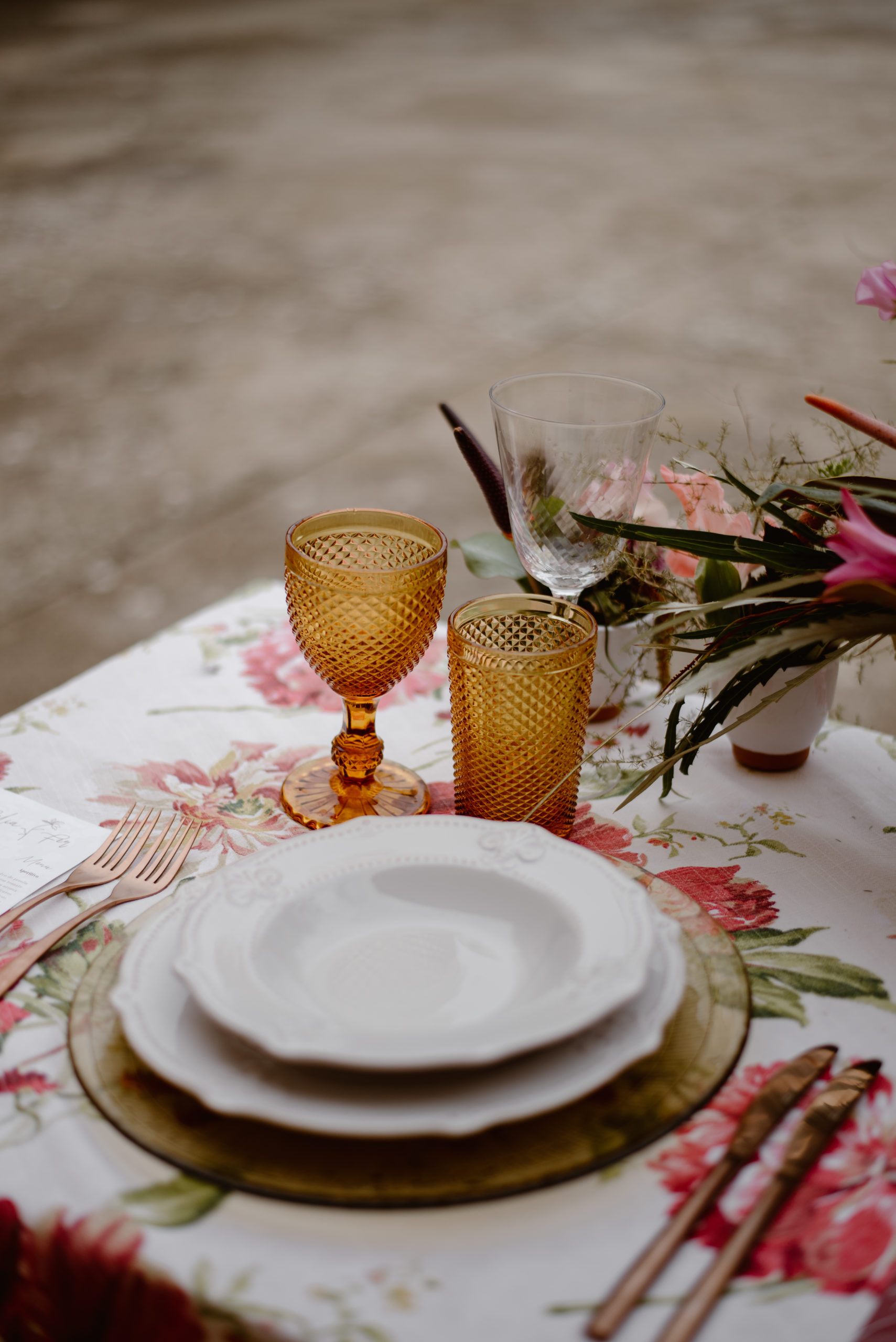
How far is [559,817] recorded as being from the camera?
689 mm

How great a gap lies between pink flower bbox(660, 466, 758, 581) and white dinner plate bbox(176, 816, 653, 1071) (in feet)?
0.79

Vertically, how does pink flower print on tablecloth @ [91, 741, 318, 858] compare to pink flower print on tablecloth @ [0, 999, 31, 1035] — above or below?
below

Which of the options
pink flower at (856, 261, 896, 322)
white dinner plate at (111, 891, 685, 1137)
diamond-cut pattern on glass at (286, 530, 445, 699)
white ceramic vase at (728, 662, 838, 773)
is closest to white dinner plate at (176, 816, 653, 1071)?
white dinner plate at (111, 891, 685, 1137)

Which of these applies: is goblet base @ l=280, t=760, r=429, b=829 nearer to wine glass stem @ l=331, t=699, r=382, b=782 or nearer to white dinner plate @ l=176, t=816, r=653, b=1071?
wine glass stem @ l=331, t=699, r=382, b=782

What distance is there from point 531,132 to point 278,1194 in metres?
6.69

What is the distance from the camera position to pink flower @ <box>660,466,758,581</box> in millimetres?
709

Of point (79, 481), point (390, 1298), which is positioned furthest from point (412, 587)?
point (79, 481)

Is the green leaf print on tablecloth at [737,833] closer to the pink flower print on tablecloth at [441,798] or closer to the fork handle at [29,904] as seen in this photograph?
the pink flower print on tablecloth at [441,798]

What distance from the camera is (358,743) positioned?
727mm

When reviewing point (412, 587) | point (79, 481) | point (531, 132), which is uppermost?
point (412, 587)

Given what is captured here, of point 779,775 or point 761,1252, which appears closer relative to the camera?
point 761,1252

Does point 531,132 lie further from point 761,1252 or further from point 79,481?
point 761,1252

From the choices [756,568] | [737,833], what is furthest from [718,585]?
[737,833]

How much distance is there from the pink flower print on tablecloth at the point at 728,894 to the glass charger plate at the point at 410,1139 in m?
0.11
